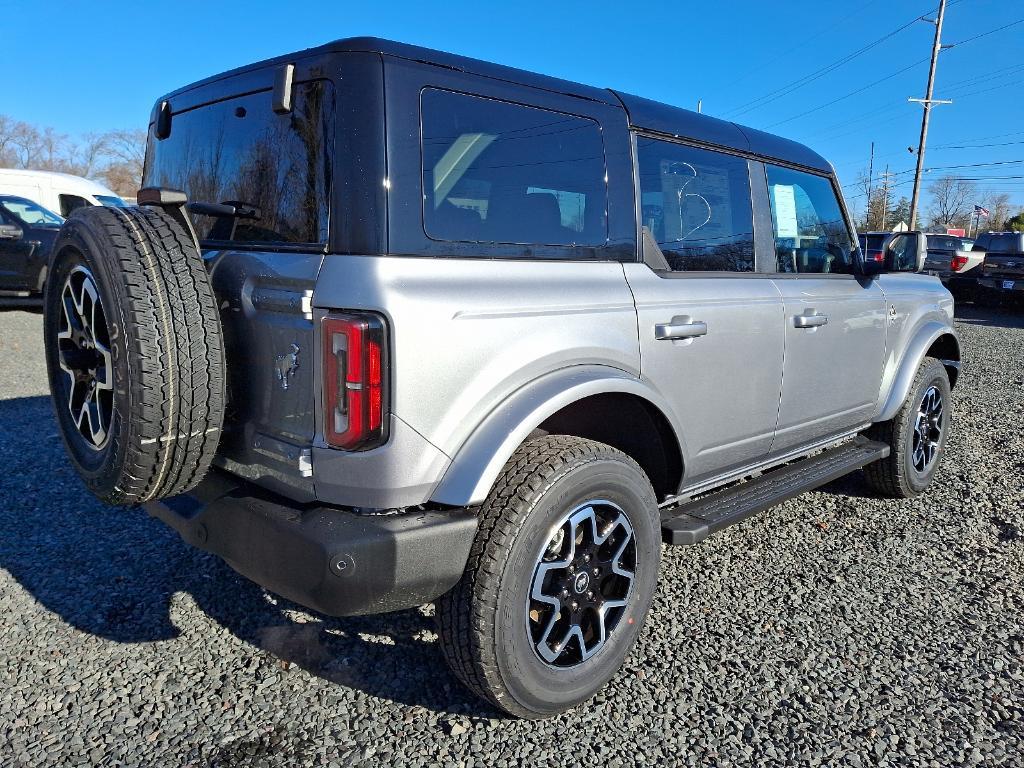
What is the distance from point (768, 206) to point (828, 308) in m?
0.57

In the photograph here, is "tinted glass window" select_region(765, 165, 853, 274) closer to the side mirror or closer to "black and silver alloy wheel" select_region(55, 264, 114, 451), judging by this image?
the side mirror

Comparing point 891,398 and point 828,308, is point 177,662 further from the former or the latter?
point 891,398

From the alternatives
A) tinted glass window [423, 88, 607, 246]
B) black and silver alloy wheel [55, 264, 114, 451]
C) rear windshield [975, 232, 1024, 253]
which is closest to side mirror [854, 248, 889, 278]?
tinted glass window [423, 88, 607, 246]

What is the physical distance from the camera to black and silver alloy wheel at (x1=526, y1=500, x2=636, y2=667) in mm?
2479

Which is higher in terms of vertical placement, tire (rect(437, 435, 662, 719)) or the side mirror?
the side mirror

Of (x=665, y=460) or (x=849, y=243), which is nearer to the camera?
(x=665, y=460)

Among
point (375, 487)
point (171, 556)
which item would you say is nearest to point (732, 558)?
point (375, 487)

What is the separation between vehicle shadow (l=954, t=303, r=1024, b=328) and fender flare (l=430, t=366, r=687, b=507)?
14.5 metres

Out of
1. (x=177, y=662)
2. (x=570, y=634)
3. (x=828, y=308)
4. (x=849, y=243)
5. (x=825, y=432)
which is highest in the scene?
(x=849, y=243)

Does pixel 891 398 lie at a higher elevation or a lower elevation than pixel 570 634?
higher

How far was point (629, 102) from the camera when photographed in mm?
2969

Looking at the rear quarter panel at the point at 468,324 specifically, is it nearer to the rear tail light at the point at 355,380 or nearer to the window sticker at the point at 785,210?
the rear tail light at the point at 355,380

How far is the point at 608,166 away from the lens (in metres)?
2.79

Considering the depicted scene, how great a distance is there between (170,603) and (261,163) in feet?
6.13
